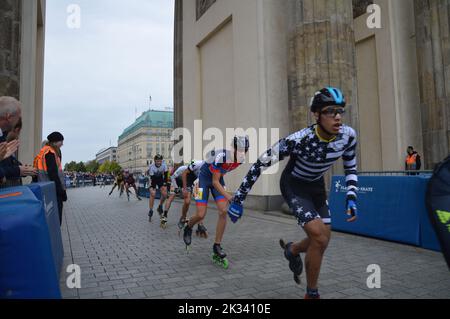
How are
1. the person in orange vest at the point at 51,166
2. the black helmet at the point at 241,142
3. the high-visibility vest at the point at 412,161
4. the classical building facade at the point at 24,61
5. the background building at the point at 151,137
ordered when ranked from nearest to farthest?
the black helmet at the point at 241,142, the person in orange vest at the point at 51,166, the classical building facade at the point at 24,61, the high-visibility vest at the point at 412,161, the background building at the point at 151,137

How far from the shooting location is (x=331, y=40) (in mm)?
10688

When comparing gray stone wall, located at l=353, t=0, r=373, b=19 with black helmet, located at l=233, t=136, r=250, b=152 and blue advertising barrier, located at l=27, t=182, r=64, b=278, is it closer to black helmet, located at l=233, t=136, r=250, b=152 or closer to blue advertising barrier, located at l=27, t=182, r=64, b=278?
black helmet, located at l=233, t=136, r=250, b=152

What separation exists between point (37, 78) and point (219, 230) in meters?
14.5

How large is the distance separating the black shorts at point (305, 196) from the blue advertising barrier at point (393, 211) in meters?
3.27

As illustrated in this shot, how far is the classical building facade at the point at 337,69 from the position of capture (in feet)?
35.7

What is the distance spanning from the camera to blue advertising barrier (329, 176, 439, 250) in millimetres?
5980

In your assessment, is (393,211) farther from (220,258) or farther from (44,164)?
(44,164)

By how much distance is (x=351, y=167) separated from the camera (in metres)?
3.78

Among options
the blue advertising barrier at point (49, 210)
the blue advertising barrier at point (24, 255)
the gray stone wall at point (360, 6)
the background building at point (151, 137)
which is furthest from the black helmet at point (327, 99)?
the background building at point (151, 137)

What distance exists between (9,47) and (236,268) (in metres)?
6.84

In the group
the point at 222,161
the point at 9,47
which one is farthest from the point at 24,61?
the point at 222,161

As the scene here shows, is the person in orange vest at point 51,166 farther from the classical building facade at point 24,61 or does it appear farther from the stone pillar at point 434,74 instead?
the stone pillar at point 434,74
